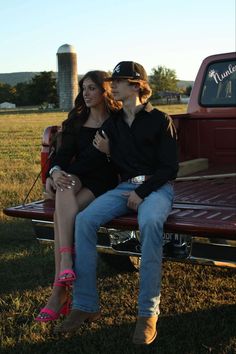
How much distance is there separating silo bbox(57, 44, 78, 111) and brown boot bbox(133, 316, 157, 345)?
747 inches

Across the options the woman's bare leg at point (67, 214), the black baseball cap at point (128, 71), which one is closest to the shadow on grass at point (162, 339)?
the woman's bare leg at point (67, 214)

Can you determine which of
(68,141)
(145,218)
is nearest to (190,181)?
(68,141)

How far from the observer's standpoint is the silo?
24422mm

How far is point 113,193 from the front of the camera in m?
3.51

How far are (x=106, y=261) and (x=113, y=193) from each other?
1.25 m

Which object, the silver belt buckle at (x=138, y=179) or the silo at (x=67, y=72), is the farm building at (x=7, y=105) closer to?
the silo at (x=67, y=72)

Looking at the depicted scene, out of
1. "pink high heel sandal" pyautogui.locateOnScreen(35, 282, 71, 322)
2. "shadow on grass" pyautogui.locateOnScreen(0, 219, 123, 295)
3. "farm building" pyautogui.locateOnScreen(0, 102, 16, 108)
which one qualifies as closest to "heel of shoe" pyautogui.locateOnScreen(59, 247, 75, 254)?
"pink high heel sandal" pyautogui.locateOnScreen(35, 282, 71, 322)

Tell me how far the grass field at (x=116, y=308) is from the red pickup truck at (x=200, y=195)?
0.36 metres

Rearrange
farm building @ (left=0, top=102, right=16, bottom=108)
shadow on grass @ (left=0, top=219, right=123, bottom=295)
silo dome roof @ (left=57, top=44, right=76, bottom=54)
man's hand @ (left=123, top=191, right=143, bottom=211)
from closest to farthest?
man's hand @ (left=123, top=191, right=143, bottom=211) < shadow on grass @ (left=0, top=219, right=123, bottom=295) < silo dome roof @ (left=57, top=44, right=76, bottom=54) < farm building @ (left=0, top=102, right=16, bottom=108)

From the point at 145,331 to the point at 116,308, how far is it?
797 mm

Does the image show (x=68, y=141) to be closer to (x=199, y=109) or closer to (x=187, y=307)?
(x=187, y=307)

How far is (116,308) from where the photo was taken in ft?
12.7

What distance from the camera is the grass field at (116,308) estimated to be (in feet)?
10.7

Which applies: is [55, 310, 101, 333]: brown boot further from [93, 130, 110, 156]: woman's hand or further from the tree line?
the tree line
